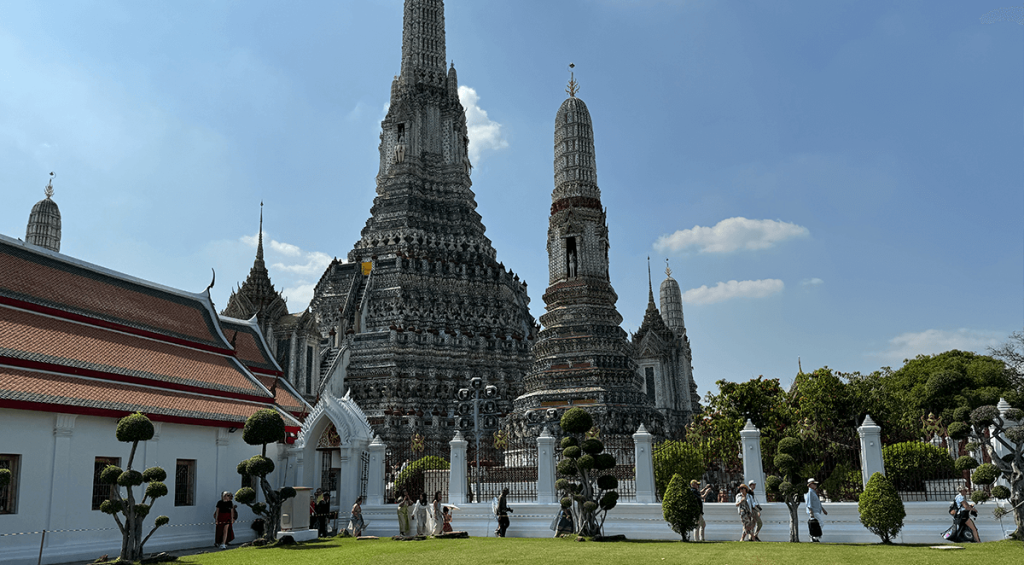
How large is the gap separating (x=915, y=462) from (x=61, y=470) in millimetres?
19282

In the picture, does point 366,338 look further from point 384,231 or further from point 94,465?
point 94,465

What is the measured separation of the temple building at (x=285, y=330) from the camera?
1679 inches

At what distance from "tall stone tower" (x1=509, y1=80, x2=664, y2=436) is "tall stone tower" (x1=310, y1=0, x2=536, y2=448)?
10.5 m

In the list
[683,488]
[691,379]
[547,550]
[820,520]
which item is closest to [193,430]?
[547,550]

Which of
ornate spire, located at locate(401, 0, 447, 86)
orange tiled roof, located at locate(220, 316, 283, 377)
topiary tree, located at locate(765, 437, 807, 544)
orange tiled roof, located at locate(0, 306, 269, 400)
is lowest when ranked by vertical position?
topiary tree, located at locate(765, 437, 807, 544)

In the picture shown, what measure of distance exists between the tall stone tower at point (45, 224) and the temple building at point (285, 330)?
1191cm

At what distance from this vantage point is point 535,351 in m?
33.4

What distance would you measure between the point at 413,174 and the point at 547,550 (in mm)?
40032

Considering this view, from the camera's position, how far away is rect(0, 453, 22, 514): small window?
1382 cm

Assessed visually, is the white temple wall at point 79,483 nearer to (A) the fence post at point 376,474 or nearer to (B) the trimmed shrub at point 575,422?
(A) the fence post at point 376,474

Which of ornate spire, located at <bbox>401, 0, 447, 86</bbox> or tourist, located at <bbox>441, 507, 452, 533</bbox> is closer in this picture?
tourist, located at <bbox>441, 507, 452, 533</bbox>

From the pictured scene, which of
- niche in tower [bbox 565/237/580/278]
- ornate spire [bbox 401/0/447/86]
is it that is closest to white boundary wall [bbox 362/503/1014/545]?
niche in tower [bbox 565/237/580/278]

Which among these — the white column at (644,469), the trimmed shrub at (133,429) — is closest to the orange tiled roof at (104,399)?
the trimmed shrub at (133,429)

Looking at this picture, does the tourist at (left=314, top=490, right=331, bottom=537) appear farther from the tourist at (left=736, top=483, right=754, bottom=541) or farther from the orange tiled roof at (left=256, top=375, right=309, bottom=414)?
the tourist at (left=736, top=483, right=754, bottom=541)
